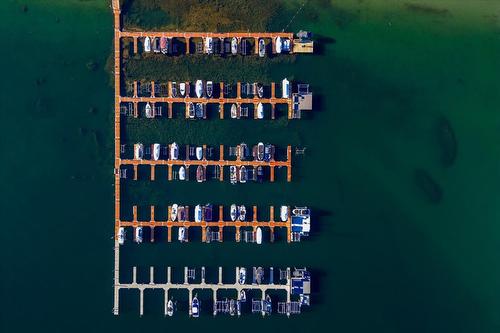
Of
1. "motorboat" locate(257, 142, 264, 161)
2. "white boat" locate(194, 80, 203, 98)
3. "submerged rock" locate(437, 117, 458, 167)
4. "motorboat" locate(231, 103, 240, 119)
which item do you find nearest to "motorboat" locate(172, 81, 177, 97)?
"white boat" locate(194, 80, 203, 98)

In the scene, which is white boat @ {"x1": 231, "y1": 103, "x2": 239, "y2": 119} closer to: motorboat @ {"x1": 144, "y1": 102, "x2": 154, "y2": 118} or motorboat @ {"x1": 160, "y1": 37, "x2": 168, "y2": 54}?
motorboat @ {"x1": 144, "y1": 102, "x2": 154, "y2": 118}

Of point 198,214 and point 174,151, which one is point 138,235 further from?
point 174,151

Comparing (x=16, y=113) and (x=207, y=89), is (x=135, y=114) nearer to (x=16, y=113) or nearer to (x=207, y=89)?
(x=207, y=89)

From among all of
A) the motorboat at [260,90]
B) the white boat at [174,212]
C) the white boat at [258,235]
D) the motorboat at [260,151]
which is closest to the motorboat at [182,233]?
the white boat at [174,212]

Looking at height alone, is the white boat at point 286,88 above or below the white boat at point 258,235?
above

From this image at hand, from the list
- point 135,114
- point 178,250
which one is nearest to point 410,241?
point 178,250

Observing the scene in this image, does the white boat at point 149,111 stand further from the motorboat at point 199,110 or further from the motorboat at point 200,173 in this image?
the motorboat at point 200,173
